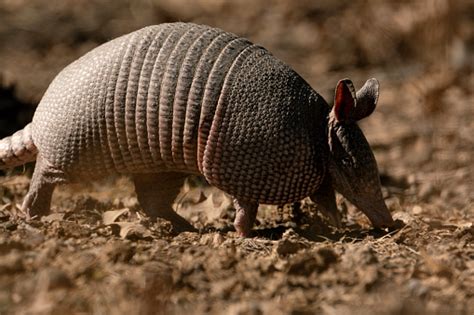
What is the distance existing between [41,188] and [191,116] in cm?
148

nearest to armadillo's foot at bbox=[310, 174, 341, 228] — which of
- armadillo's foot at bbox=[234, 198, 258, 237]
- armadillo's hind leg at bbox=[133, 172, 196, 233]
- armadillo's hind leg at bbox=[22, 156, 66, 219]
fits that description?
armadillo's foot at bbox=[234, 198, 258, 237]

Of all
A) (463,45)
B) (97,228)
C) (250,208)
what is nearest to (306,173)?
(250,208)

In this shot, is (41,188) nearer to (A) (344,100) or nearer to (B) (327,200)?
(B) (327,200)

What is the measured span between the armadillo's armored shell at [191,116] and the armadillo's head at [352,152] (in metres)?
0.11

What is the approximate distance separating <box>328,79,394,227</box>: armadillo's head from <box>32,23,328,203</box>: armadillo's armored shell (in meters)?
0.11

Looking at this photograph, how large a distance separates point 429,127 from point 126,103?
560cm

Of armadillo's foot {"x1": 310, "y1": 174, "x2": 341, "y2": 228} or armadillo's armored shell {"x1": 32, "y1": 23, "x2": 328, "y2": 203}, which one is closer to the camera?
armadillo's armored shell {"x1": 32, "y1": 23, "x2": 328, "y2": 203}

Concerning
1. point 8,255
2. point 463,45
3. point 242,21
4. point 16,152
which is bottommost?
point 8,255

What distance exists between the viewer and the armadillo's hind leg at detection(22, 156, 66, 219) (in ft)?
24.1

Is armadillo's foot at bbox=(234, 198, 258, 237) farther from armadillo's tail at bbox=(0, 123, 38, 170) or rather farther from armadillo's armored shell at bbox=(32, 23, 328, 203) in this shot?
armadillo's tail at bbox=(0, 123, 38, 170)

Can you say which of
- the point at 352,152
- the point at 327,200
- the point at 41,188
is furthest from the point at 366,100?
the point at 41,188

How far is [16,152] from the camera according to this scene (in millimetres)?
7562

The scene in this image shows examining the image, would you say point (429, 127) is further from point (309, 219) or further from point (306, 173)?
point (306, 173)

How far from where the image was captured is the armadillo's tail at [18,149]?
7512 mm
